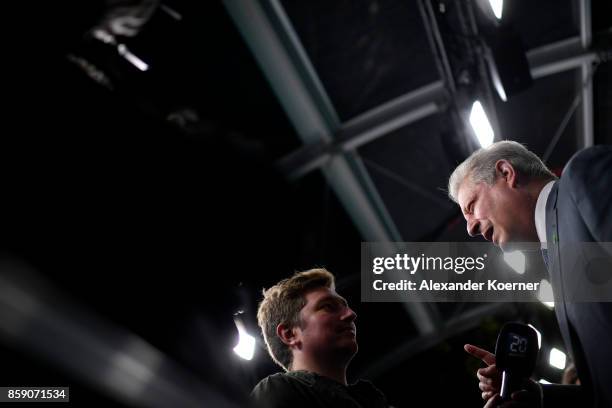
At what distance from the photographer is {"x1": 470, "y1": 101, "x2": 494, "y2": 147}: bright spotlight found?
4.48 meters

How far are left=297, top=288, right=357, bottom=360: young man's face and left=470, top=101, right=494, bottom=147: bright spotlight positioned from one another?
273 cm

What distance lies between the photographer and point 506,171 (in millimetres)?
2021

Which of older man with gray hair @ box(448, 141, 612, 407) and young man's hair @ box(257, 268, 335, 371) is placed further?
young man's hair @ box(257, 268, 335, 371)

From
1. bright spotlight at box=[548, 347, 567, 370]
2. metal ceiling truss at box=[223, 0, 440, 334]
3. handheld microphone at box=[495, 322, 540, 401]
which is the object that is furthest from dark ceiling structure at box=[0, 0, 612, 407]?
handheld microphone at box=[495, 322, 540, 401]

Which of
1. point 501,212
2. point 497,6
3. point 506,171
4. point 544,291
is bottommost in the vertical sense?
point 501,212

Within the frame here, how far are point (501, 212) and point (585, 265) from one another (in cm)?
54

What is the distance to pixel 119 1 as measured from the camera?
2.43m

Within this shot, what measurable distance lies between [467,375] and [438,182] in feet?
8.40

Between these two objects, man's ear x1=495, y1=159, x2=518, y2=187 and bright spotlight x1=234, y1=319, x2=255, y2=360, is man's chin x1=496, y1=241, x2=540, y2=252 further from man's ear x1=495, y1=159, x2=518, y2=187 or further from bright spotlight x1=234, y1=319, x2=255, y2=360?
bright spotlight x1=234, y1=319, x2=255, y2=360

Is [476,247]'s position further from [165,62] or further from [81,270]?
[81,270]

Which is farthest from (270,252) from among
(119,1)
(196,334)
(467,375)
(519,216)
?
(467,375)

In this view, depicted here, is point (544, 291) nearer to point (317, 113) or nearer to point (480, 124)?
point (480, 124)

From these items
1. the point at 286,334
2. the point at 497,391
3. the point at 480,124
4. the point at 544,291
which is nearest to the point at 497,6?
the point at 480,124

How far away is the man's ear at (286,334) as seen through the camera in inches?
90.6
